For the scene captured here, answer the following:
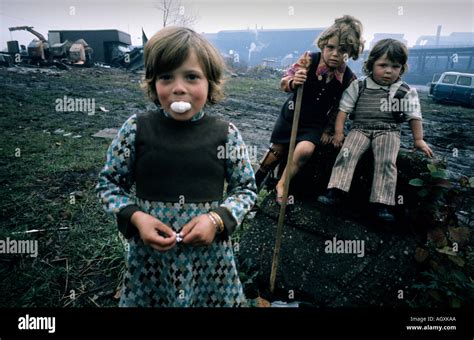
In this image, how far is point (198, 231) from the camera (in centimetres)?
125

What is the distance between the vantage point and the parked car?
1580 cm

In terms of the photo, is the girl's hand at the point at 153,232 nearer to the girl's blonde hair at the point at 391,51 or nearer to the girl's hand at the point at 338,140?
the girl's hand at the point at 338,140

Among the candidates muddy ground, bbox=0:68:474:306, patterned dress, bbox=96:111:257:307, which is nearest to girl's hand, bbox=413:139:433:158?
muddy ground, bbox=0:68:474:306

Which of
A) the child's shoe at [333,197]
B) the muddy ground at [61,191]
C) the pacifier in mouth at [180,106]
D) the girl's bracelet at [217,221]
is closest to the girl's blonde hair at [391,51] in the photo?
the child's shoe at [333,197]

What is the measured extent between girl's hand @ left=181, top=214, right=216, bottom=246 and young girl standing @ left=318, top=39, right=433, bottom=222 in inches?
56.9

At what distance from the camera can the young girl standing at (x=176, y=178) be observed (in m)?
1.31

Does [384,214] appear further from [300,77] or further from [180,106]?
[180,106]

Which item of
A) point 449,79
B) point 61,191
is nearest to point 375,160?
point 61,191

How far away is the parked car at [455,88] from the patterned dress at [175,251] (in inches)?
763

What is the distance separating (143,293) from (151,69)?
110 cm

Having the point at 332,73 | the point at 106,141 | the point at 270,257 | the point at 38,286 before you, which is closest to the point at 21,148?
the point at 106,141

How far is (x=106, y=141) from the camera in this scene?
5.63 metres

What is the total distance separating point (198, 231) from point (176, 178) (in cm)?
28

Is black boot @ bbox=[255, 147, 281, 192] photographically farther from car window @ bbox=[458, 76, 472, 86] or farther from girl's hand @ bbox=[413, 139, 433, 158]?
car window @ bbox=[458, 76, 472, 86]
